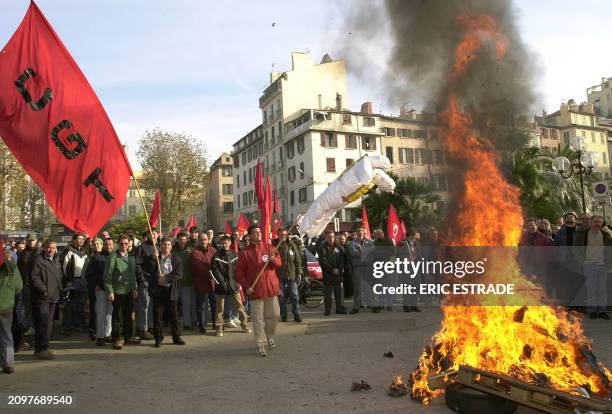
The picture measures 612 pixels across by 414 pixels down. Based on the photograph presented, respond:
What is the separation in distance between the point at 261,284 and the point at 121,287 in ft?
8.25

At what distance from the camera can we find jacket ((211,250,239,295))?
9.52 meters

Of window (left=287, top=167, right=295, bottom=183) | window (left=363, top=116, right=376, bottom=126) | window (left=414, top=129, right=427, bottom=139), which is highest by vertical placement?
window (left=363, top=116, right=376, bottom=126)

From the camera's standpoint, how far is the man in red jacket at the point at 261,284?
306 inches

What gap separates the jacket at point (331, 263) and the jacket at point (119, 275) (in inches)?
167

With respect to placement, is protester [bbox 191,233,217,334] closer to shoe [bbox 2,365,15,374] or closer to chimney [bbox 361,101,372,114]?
shoe [bbox 2,365,15,374]

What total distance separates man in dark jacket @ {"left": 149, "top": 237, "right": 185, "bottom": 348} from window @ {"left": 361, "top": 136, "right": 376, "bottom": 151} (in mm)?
42403

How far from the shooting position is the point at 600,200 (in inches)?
543

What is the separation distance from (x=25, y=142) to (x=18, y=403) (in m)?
3.04

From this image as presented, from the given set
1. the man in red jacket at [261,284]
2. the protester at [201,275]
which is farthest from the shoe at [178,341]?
the man in red jacket at [261,284]

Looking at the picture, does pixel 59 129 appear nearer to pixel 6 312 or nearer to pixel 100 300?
pixel 6 312

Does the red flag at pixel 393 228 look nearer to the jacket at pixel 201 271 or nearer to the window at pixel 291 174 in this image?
the jacket at pixel 201 271

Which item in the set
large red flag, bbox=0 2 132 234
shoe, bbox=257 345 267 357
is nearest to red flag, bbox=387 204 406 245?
shoe, bbox=257 345 267 357

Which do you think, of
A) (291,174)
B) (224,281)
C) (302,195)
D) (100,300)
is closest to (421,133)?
(224,281)

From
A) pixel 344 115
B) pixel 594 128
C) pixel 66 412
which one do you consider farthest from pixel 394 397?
pixel 594 128
